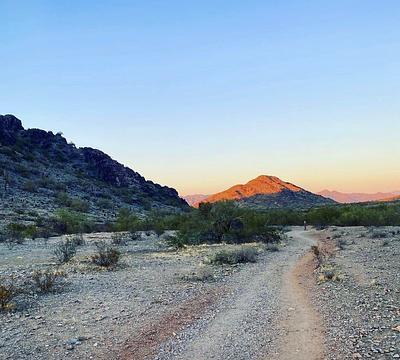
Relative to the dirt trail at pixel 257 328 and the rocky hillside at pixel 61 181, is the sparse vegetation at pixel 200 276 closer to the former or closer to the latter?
the dirt trail at pixel 257 328

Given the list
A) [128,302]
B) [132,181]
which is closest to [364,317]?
[128,302]

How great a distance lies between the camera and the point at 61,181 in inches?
3521

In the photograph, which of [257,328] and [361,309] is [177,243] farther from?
[257,328]

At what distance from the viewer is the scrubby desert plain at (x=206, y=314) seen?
832 centimetres

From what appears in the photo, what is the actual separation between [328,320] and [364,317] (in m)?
0.92

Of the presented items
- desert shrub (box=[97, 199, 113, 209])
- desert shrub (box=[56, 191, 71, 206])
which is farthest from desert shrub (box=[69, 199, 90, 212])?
desert shrub (box=[97, 199, 113, 209])

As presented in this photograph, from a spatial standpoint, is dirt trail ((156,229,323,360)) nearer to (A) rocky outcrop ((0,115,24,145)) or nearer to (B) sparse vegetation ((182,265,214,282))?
(B) sparse vegetation ((182,265,214,282))

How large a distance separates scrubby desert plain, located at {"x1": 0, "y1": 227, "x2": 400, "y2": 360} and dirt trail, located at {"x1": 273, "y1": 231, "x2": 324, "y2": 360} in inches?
0.8

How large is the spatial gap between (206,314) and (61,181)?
8344 cm

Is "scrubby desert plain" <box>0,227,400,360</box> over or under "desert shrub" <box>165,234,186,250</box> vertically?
under

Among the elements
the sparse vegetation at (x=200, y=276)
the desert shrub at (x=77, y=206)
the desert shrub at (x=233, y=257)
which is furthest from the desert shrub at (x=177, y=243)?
the desert shrub at (x=77, y=206)

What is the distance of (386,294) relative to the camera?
12.9 m

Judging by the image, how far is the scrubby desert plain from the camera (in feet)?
27.3

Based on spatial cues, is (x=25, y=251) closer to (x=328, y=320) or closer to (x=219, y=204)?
(x=219, y=204)
